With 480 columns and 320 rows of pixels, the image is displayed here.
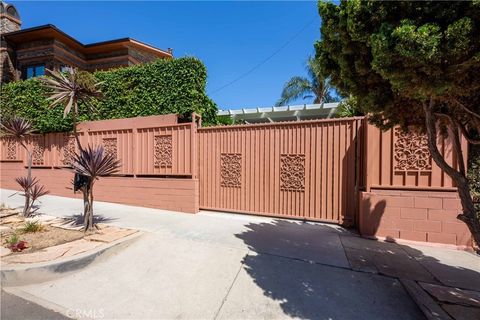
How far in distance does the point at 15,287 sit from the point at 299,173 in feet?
17.3

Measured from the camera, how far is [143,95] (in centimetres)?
743

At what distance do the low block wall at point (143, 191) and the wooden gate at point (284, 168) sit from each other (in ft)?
1.32

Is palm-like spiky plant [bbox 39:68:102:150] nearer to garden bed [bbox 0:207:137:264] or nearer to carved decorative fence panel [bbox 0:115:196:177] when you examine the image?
garden bed [bbox 0:207:137:264]

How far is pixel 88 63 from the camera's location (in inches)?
546

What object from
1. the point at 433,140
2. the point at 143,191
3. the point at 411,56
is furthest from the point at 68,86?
the point at 433,140

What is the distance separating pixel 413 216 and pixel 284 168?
2.73m

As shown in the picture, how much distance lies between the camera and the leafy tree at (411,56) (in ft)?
6.17

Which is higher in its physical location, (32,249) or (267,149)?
(267,149)

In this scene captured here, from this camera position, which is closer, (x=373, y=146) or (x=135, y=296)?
(x=135, y=296)

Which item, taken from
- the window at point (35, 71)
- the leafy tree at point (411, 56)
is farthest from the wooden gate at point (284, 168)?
the window at point (35, 71)

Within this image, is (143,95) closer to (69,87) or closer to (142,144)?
(142,144)

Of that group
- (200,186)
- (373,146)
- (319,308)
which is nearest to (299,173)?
(373,146)

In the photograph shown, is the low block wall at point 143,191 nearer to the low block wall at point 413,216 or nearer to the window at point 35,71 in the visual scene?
the low block wall at point 413,216

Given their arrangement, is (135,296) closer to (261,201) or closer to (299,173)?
(261,201)
